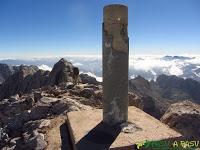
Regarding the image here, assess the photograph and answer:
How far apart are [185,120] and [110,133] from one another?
8.07 meters

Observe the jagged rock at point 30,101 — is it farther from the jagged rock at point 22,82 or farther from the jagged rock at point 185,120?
the jagged rock at point 22,82

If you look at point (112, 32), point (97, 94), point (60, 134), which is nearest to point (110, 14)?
point (112, 32)

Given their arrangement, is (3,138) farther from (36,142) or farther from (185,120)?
(185,120)

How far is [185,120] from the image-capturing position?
16.5 meters

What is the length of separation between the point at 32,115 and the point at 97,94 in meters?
5.56

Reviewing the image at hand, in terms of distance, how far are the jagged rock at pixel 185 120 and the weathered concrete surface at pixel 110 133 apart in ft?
16.2

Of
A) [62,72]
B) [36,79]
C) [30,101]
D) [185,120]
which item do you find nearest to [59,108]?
[30,101]

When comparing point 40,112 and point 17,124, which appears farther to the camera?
point 40,112

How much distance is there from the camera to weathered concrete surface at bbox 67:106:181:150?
9117 mm

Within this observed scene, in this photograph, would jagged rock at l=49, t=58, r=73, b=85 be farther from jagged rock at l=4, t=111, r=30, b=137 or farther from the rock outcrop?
jagged rock at l=4, t=111, r=30, b=137

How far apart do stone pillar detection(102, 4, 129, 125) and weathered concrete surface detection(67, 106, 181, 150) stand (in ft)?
2.54

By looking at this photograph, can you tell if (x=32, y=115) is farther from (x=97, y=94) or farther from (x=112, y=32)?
(x=112, y=32)

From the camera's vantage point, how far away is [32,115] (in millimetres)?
15211

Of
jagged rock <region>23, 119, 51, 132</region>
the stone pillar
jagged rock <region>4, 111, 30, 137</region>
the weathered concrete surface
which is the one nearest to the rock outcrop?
jagged rock <region>4, 111, 30, 137</region>
